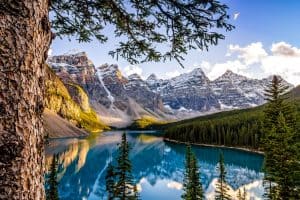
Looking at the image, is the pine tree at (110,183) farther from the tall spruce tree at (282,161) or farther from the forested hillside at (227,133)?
the forested hillside at (227,133)

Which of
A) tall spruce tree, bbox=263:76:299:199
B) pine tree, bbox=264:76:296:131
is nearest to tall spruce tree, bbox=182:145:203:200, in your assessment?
tall spruce tree, bbox=263:76:299:199

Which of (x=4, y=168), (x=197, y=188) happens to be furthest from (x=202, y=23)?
(x=197, y=188)

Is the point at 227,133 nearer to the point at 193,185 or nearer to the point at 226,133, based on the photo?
the point at 226,133

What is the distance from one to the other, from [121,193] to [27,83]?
17417 mm

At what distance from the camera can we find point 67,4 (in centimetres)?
555

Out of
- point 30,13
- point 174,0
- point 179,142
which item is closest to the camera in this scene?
point 30,13

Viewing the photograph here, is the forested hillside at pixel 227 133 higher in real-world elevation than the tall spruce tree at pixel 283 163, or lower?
lower

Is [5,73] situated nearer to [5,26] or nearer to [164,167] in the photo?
[5,26]

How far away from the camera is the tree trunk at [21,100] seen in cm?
247

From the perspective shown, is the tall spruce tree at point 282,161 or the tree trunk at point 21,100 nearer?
the tree trunk at point 21,100

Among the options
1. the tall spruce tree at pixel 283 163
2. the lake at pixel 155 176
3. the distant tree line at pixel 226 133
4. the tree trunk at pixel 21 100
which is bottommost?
the lake at pixel 155 176

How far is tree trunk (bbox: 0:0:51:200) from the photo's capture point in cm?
247

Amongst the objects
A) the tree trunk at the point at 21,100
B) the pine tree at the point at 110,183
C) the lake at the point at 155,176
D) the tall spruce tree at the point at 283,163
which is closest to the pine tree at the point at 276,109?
the tall spruce tree at the point at 283,163

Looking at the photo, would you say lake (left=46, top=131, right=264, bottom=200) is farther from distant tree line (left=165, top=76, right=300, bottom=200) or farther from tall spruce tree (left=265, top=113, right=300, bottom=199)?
tall spruce tree (left=265, top=113, right=300, bottom=199)
